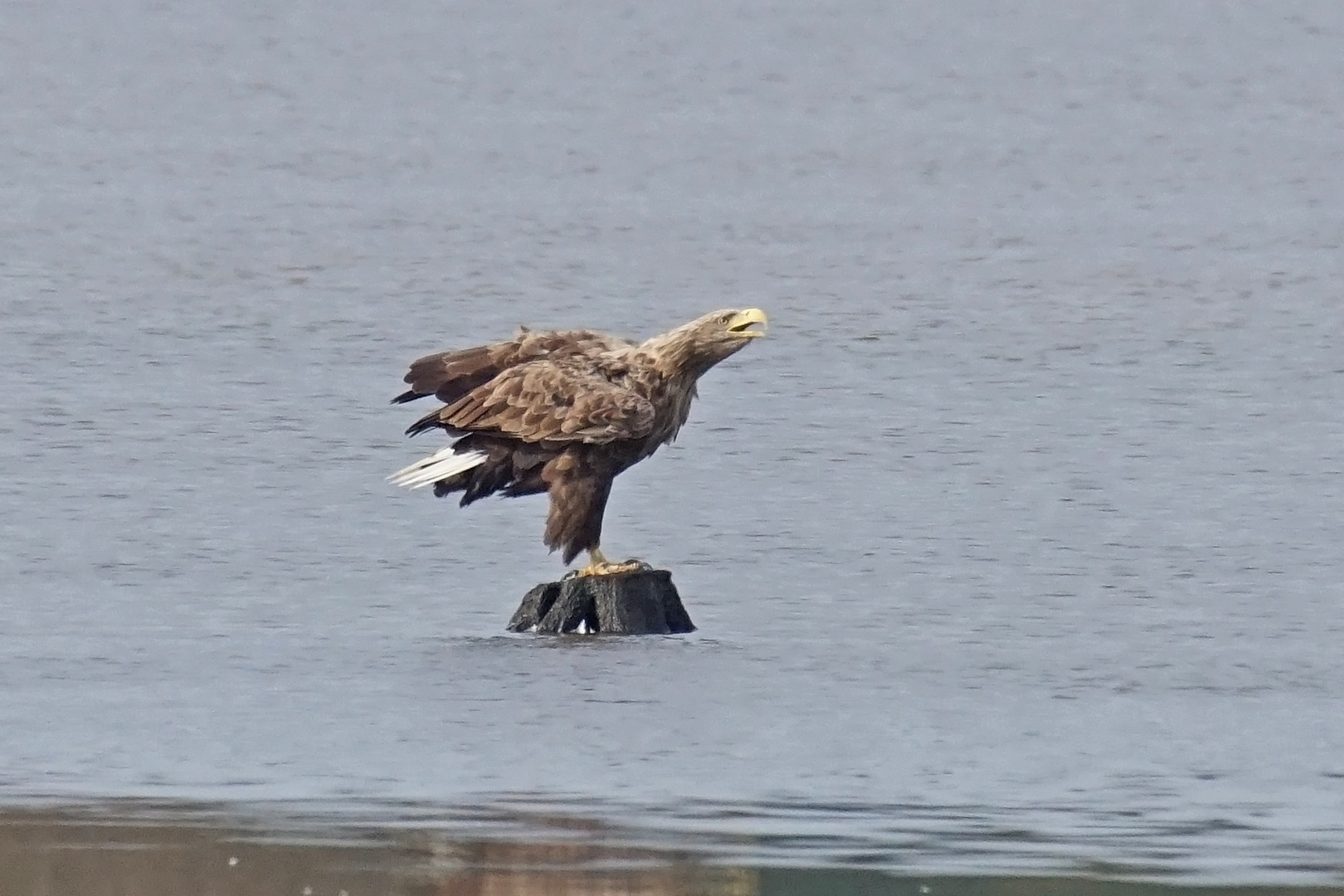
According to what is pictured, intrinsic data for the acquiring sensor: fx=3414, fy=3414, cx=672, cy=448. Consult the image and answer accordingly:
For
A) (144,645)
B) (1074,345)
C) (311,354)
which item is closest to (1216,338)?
(1074,345)

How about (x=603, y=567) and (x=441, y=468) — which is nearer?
(x=603, y=567)

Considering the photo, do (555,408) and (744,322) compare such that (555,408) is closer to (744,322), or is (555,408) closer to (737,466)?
(744,322)

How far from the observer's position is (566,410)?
1094 cm

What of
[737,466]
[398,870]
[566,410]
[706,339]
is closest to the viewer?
[398,870]

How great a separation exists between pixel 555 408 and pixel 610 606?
0.67 meters

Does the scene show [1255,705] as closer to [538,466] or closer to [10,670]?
[538,466]

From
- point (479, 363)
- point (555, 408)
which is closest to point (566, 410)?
point (555, 408)

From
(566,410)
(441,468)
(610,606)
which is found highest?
(566,410)

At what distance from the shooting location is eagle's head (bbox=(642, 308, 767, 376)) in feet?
36.3

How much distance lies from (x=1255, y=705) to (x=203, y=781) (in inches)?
122

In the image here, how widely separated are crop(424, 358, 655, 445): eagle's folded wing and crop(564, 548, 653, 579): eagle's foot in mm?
426

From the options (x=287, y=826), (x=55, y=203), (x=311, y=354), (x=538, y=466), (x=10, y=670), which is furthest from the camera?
(x=55, y=203)

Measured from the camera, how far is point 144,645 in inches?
418

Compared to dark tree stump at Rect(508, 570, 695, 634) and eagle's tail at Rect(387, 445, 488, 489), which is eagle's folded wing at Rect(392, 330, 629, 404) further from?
dark tree stump at Rect(508, 570, 695, 634)
